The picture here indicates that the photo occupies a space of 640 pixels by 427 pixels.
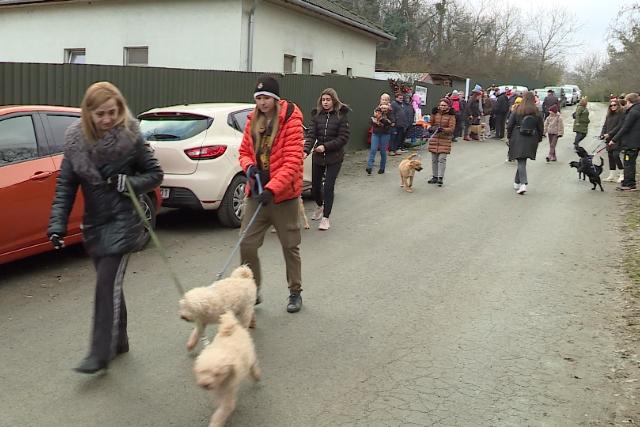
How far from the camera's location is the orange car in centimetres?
553

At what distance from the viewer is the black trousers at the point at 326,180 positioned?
8.34 m

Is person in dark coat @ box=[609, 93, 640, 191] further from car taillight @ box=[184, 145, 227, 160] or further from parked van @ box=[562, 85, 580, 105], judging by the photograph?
parked van @ box=[562, 85, 580, 105]

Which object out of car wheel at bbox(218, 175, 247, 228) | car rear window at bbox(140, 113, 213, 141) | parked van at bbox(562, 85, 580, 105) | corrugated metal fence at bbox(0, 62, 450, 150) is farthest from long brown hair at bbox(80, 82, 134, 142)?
parked van at bbox(562, 85, 580, 105)

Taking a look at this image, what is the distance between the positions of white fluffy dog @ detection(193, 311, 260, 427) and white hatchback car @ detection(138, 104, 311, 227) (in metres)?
4.63

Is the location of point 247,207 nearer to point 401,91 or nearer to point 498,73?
point 401,91

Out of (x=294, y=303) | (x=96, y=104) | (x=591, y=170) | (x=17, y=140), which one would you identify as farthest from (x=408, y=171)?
(x=96, y=104)

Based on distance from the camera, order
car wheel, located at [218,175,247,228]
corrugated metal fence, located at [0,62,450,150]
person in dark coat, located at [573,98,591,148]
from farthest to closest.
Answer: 1. person in dark coat, located at [573,98,591,148]
2. corrugated metal fence, located at [0,62,450,150]
3. car wheel, located at [218,175,247,228]

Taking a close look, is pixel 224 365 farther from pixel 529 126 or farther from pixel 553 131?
pixel 553 131

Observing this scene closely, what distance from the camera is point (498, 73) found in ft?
181

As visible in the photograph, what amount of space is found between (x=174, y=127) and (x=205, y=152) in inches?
22.8

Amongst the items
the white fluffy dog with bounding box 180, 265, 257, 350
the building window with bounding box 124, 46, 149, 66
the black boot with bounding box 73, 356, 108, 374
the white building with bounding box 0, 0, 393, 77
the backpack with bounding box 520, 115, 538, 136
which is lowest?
the black boot with bounding box 73, 356, 108, 374

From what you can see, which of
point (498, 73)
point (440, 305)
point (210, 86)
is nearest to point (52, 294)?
point (440, 305)

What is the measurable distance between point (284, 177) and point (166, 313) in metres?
1.60

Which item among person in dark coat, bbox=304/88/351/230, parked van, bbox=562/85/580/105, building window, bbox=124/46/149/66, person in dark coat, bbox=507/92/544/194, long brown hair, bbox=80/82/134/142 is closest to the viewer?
Answer: long brown hair, bbox=80/82/134/142
